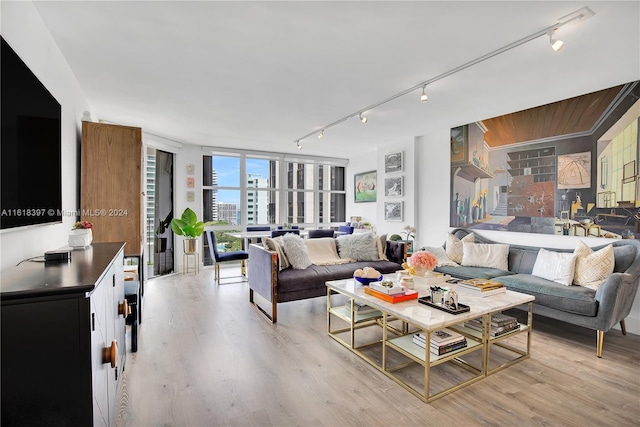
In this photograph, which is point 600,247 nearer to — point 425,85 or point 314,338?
point 425,85

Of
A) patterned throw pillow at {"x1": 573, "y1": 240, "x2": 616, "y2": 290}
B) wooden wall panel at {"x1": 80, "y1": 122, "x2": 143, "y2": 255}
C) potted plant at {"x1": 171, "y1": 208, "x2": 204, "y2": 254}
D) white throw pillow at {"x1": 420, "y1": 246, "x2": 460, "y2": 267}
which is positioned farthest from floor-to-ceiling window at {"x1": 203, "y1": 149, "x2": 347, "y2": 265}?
patterned throw pillow at {"x1": 573, "y1": 240, "x2": 616, "y2": 290}

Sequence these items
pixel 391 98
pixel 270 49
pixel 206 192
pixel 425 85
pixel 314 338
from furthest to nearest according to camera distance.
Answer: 1. pixel 206 192
2. pixel 391 98
3. pixel 425 85
4. pixel 314 338
5. pixel 270 49

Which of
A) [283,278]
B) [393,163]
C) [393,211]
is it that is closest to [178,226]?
[283,278]

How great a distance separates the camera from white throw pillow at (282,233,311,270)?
3783mm

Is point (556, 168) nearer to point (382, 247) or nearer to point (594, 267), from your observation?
point (594, 267)

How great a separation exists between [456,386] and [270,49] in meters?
2.87

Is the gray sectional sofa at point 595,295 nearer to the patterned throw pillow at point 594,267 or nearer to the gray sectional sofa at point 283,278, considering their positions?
the patterned throw pillow at point 594,267

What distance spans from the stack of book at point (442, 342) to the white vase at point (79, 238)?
247 centimetres

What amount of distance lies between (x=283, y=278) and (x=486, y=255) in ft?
8.68

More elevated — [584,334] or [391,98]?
[391,98]

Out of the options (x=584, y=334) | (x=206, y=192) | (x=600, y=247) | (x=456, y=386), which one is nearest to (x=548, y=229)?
(x=600, y=247)

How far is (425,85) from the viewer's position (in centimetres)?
315

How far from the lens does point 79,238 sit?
2.16 meters

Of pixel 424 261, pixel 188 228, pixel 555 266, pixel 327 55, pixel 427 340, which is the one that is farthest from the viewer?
pixel 188 228
